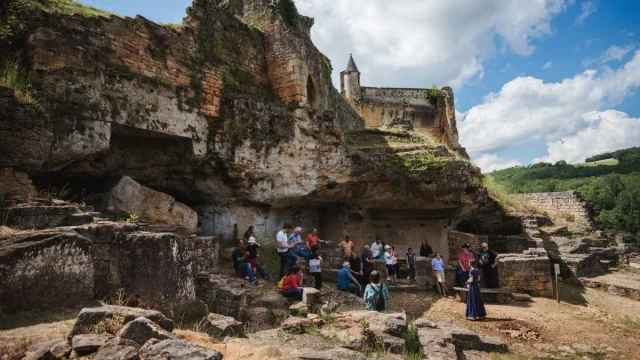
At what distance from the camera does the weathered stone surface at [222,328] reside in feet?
17.3

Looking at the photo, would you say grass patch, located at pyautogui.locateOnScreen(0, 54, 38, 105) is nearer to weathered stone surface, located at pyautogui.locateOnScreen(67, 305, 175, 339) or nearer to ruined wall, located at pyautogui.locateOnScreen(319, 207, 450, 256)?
weathered stone surface, located at pyautogui.locateOnScreen(67, 305, 175, 339)

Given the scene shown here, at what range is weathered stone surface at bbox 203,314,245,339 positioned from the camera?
5.27 m

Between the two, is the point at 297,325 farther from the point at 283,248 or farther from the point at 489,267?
the point at 489,267

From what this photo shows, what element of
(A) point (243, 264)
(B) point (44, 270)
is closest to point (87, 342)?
(B) point (44, 270)

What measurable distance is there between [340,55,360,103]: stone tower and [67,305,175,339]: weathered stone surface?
2903 cm

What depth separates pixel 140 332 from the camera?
352 centimetres

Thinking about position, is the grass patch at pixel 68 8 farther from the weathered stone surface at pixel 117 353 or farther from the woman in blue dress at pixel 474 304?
the woman in blue dress at pixel 474 304

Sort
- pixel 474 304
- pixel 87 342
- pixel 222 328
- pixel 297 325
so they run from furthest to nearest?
1. pixel 474 304
2. pixel 297 325
3. pixel 222 328
4. pixel 87 342

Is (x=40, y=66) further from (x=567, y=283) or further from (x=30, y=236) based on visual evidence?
(x=567, y=283)

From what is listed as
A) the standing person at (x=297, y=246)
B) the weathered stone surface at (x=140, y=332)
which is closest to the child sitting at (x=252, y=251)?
the standing person at (x=297, y=246)

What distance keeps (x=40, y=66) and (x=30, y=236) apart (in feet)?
14.8

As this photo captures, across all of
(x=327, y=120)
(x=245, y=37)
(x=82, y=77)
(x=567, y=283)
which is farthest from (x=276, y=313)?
(x=567, y=283)

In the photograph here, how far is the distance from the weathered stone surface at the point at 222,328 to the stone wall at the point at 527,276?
348 inches

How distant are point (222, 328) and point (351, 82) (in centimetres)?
2898
